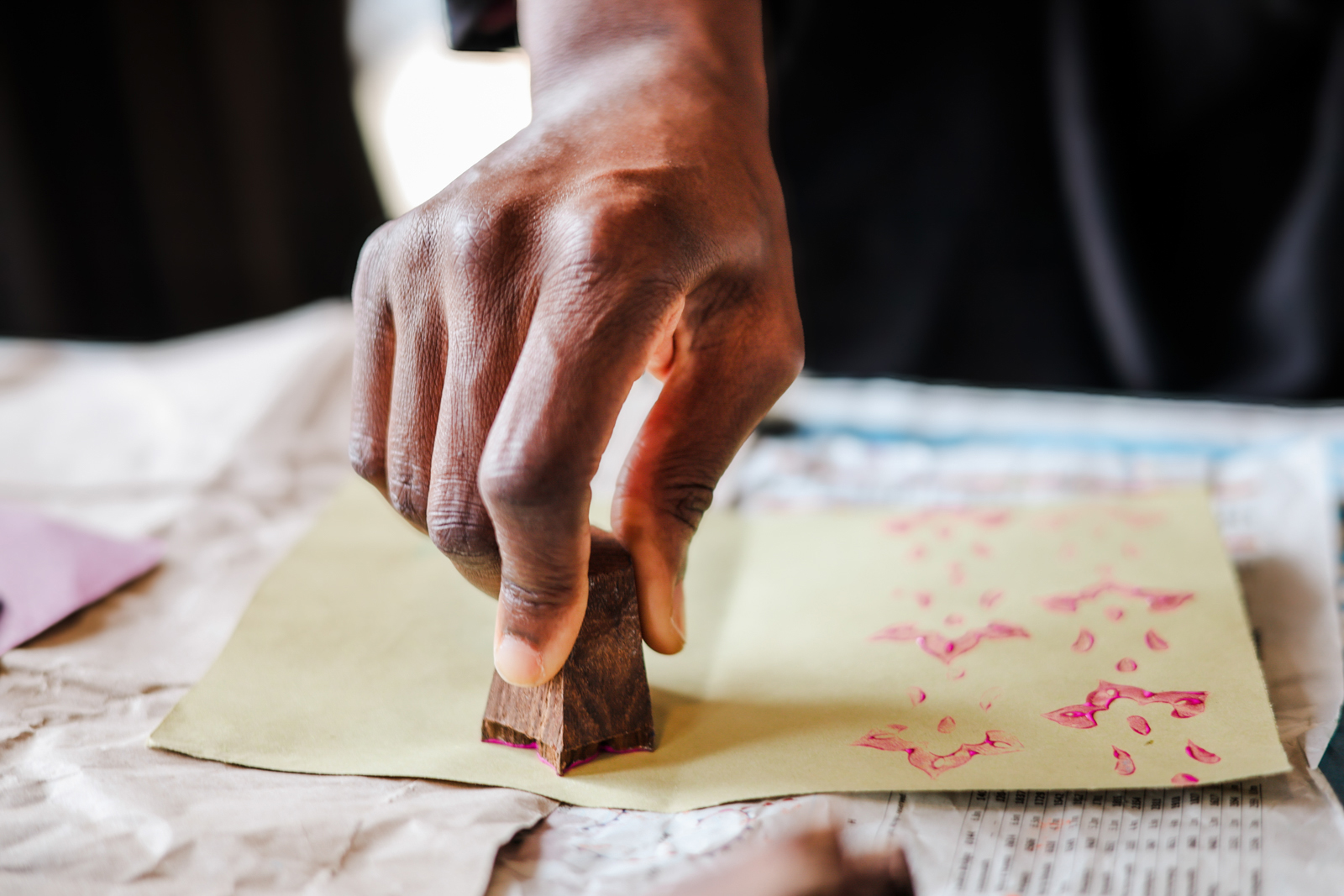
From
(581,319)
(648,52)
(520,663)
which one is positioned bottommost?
(520,663)

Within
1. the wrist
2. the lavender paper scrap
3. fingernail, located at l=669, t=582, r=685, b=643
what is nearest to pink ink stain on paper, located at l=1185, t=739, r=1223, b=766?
fingernail, located at l=669, t=582, r=685, b=643

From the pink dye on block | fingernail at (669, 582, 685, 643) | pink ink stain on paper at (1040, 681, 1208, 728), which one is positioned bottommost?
the pink dye on block

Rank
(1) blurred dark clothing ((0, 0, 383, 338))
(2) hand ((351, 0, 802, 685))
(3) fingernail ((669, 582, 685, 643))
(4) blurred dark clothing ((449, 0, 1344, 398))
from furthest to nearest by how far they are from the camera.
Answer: (1) blurred dark clothing ((0, 0, 383, 338)) → (4) blurred dark clothing ((449, 0, 1344, 398)) → (3) fingernail ((669, 582, 685, 643)) → (2) hand ((351, 0, 802, 685))

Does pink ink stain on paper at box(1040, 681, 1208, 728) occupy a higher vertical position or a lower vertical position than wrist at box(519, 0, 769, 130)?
lower

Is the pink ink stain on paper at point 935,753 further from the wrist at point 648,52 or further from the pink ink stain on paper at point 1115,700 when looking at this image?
the wrist at point 648,52

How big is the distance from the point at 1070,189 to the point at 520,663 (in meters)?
1.17

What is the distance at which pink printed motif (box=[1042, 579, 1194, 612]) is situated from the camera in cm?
72

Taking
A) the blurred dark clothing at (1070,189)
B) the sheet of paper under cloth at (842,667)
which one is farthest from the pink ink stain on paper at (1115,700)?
the blurred dark clothing at (1070,189)

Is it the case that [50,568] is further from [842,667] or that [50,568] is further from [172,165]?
[172,165]

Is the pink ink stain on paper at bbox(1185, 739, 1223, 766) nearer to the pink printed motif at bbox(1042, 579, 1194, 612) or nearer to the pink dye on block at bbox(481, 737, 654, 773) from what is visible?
the pink printed motif at bbox(1042, 579, 1194, 612)

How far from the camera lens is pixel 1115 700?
0.60 m

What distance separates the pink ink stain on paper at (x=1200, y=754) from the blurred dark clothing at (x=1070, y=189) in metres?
0.91

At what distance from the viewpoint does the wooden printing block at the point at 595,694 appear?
1.85 feet

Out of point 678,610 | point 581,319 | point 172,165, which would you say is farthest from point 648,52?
point 172,165
